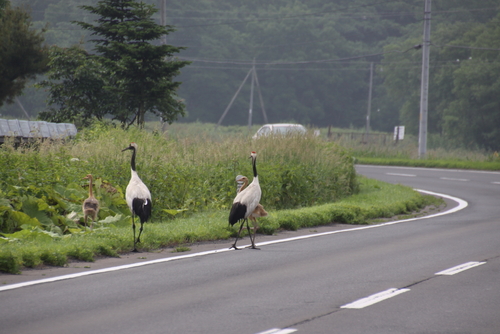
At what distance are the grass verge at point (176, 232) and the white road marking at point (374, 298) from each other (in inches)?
155

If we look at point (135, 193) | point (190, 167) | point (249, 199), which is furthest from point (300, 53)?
point (135, 193)

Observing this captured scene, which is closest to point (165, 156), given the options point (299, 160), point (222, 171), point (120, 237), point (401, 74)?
point (222, 171)

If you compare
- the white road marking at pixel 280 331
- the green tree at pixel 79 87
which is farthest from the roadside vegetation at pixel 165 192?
the green tree at pixel 79 87

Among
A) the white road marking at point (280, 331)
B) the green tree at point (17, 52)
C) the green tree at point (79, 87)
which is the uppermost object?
the green tree at point (17, 52)

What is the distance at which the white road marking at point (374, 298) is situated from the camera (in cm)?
724

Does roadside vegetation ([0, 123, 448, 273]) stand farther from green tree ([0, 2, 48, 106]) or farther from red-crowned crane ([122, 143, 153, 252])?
green tree ([0, 2, 48, 106])

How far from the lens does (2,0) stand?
75.7 feet

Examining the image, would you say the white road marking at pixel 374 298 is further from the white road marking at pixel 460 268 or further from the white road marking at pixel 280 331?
the white road marking at pixel 460 268

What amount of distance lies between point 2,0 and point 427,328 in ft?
67.4

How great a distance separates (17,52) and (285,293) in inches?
1030

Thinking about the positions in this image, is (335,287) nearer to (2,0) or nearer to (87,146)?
(87,146)

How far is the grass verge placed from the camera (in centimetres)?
919

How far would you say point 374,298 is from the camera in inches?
298

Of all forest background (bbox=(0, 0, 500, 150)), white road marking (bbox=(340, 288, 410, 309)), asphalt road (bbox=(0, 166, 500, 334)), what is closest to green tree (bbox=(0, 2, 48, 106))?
asphalt road (bbox=(0, 166, 500, 334))
